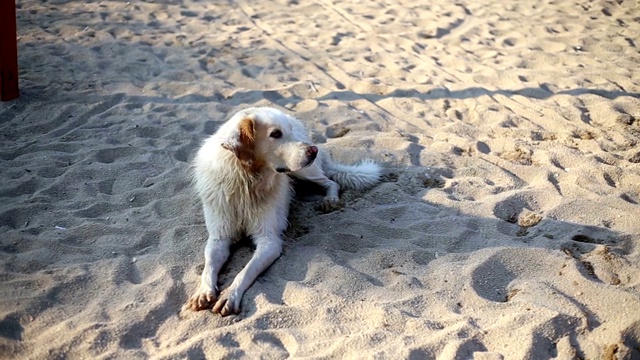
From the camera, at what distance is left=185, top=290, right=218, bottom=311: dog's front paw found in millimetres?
3732

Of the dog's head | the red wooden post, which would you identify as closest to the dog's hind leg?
the dog's head

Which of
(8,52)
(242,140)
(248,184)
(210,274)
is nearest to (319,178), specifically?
(248,184)

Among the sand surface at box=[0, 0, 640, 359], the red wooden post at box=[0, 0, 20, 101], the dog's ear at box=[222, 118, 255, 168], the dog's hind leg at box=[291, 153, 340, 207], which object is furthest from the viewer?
the red wooden post at box=[0, 0, 20, 101]

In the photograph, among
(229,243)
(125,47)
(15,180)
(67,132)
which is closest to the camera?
(229,243)

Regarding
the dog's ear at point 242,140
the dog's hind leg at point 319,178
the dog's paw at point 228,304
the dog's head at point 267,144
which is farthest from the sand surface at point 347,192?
the dog's ear at point 242,140

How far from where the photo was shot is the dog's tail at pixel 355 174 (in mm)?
5246

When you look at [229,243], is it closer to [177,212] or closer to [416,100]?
[177,212]

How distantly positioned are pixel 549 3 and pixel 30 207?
330 inches

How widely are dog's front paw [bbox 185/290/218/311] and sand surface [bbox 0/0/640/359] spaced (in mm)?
85

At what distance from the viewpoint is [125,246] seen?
170 inches

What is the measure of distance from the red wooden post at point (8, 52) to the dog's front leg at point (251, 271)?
3.68 meters

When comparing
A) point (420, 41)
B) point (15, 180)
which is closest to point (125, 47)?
point (15, 180)

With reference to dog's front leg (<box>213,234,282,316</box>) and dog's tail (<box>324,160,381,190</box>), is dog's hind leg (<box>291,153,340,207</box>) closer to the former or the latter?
dog's tail (<box>324,160,381,190</box>)

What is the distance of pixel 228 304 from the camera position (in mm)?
3693
